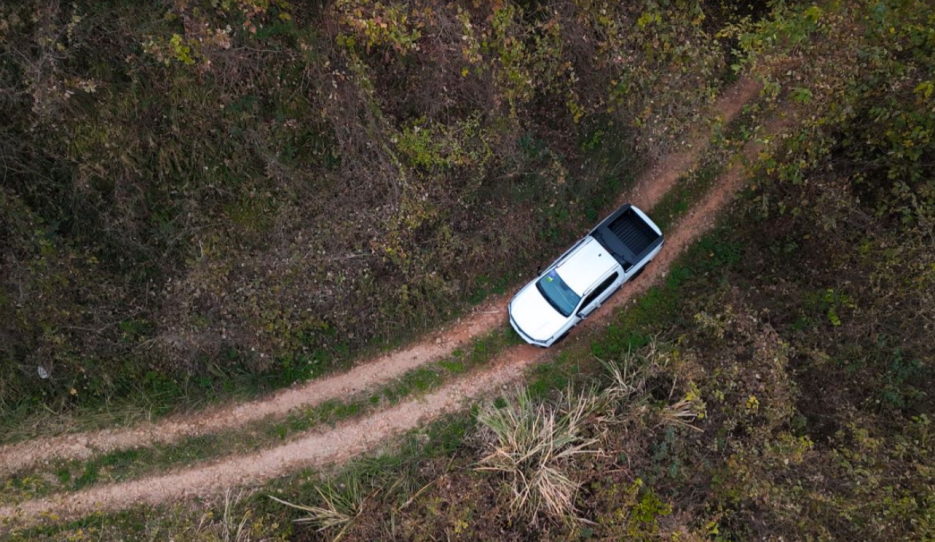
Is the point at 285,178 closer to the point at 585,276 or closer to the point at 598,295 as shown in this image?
the point at 585,276

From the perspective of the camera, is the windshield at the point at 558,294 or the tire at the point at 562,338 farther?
the tire at the point at 562,338

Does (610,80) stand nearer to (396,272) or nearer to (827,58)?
(827,58)

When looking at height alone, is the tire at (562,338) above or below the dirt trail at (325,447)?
above

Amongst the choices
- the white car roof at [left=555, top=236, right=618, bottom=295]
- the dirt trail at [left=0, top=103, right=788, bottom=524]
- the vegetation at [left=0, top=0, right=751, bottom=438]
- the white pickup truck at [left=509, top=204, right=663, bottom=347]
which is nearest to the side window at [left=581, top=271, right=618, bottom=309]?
the white pickup truck at [left=509, top=204, right=663, bottom=347]

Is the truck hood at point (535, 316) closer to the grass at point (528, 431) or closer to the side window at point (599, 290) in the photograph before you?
the side window at point (599, 290)

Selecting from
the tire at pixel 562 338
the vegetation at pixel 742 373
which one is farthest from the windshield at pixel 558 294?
the vegetation at pixel 742 373

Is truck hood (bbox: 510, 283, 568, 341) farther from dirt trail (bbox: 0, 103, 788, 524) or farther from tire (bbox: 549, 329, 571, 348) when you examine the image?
dirt trail (bbox: 0, 103, 788, 524)

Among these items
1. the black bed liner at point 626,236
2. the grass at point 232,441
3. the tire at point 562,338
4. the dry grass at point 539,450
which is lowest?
the grass at point 232,441

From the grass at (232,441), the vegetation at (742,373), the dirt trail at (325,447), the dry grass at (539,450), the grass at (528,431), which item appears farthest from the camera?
the grass at (232,441)
